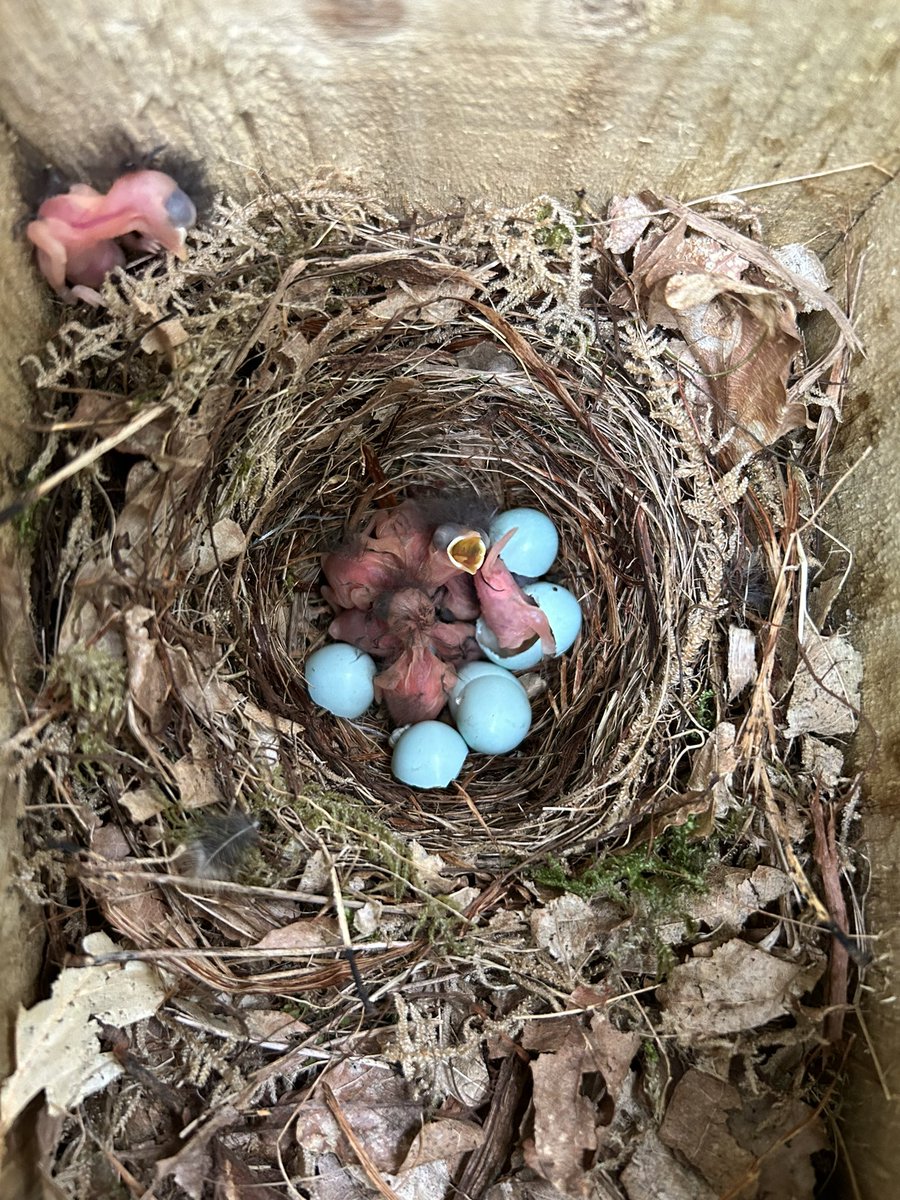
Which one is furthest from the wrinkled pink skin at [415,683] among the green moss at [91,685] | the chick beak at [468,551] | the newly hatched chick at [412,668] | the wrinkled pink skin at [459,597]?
the green moss at [91,685]

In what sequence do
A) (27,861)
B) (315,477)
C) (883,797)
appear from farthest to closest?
(315,477) → (883,797) → (27,861)

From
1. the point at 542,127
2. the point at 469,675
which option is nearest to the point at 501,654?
the point at 469,675

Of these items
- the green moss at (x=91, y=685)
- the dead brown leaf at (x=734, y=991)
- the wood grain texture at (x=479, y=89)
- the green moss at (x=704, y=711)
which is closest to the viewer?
the wood grain texture at (x=479, y=89)

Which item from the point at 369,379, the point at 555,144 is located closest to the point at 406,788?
the point at 369,379

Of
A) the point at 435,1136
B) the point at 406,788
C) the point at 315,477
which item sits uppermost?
the point at 315,477

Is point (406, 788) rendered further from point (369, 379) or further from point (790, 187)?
point (790, 187)

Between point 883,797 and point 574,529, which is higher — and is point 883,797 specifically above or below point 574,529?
below

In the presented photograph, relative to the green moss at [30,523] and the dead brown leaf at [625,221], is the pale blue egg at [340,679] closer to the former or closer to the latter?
the green moss at [30,523]
